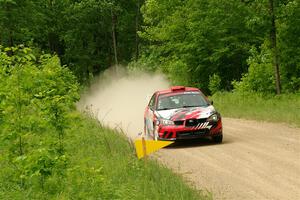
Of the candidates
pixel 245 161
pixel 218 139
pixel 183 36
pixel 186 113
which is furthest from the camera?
pixel 183 36

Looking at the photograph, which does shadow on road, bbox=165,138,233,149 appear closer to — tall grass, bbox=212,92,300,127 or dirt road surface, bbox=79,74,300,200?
dirt road surface, bbox=79,74,300,200

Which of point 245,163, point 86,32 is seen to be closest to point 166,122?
point 245,163

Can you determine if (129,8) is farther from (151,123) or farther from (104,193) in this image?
(104,193)

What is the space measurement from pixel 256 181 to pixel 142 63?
3916 centimetres

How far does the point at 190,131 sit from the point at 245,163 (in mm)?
3411

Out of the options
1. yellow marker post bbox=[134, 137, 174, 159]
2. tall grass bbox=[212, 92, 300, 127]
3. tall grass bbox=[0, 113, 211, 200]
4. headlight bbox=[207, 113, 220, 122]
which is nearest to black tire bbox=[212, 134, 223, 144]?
headlight bbox=[207, 113, 220, 122]

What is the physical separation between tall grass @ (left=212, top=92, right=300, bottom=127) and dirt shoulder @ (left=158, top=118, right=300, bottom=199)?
95.0 inches

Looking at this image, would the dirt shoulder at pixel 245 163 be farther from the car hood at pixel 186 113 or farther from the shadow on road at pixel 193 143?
the car hood at pixel 186 113

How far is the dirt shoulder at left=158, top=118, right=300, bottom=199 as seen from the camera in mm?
9305

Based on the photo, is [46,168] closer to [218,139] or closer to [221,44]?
[218,139]

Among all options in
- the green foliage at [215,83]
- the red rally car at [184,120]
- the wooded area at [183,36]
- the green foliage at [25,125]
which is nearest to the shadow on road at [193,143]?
the red rally car at [184,120]

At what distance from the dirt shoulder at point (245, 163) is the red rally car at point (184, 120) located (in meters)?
0.37

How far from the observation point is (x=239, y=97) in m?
28.8

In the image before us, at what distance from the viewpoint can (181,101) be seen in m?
16.3
